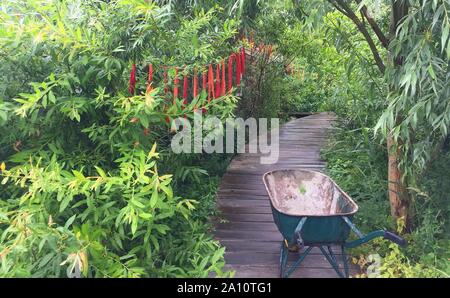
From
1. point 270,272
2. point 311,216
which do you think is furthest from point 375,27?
point 270,272

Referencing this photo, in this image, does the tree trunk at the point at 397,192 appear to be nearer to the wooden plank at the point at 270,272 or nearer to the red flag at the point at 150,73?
the wooden plank at the point at 270,272

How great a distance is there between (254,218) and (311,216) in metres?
1.74

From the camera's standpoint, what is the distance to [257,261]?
149 inches

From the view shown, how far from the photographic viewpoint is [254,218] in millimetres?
4688

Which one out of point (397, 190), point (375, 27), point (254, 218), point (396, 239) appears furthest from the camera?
point (254, 218)

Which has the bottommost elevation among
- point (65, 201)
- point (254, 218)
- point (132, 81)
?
point (254, 218)

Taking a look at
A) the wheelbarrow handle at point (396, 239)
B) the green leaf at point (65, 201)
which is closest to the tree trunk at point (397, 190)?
the wheelbarrow handle at point (396, 239)

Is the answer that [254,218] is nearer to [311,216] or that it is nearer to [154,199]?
[311,216]

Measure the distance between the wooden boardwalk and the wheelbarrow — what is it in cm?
14

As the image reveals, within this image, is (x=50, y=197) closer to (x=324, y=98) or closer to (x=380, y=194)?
(x=380, y=194)

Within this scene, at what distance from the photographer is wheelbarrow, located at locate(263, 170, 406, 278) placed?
300 centimetres

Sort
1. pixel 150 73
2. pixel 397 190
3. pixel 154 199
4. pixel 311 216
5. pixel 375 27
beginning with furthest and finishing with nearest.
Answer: pixel 397 190, pixel 375 27, pixel 150 73, pixel 311 216, pixel 154 199
